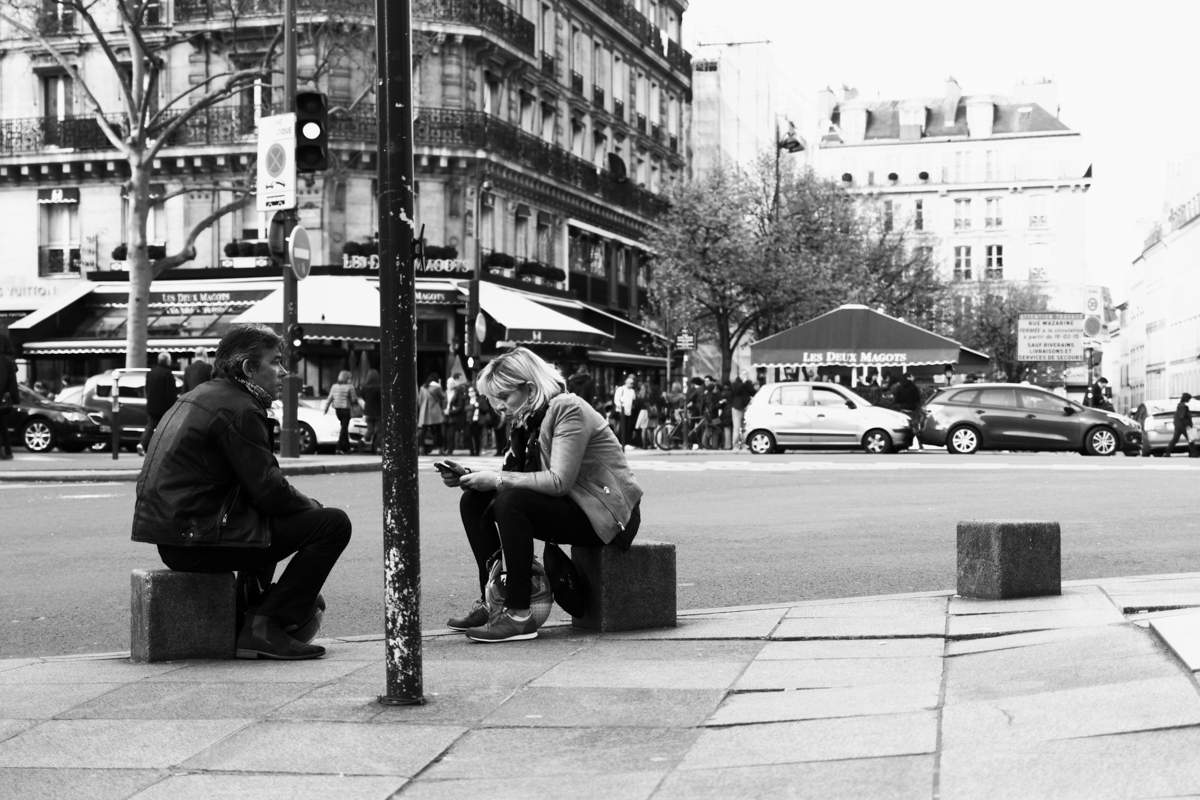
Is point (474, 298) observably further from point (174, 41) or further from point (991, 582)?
point (991, 582)

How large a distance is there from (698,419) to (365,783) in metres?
32.2

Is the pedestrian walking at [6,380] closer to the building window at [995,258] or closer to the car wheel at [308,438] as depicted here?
the car wheel at [308,438]

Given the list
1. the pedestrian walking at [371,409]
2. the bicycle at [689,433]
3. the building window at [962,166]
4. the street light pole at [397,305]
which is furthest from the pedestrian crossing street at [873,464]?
the building window at [962,166]

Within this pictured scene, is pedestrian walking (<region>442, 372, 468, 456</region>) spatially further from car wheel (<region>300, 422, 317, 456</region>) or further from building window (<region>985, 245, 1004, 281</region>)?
building window (<region>985, 245, 1004, 281</region>)

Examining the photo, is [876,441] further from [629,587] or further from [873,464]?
[629,587]

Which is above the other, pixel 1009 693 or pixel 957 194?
pixel 957 194

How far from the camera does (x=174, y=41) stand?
1302 inches

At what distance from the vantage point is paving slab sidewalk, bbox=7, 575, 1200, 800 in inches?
167

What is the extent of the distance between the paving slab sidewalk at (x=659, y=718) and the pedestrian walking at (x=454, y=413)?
78.1ft

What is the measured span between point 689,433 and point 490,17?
41.7ft

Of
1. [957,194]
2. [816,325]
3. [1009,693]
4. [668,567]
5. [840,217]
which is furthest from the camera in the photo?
[957,194]

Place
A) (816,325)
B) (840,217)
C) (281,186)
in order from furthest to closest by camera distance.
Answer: (840,217)
(816,325)
(281,186)

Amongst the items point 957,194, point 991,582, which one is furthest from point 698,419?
point 957,194

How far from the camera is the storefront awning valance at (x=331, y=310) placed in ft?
108
